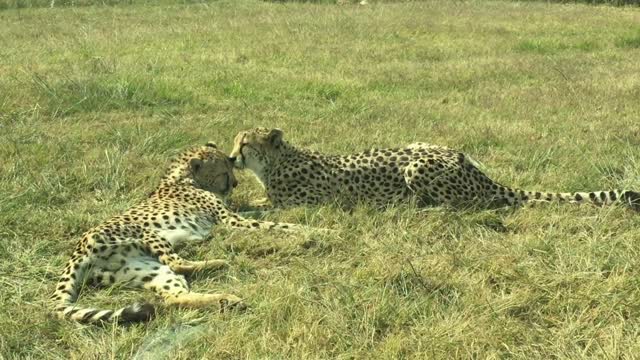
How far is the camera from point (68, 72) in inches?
376

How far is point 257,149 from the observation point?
5441 mm

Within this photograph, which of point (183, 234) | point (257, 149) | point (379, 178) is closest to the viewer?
point (183, 234)

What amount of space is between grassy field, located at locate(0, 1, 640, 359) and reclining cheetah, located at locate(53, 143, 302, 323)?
10 centimetres

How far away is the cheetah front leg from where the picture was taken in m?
3.88

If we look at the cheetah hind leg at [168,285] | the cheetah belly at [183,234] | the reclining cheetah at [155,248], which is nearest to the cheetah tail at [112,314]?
the reclining cheetah at [155,248]

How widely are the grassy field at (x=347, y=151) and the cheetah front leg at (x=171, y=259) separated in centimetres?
7

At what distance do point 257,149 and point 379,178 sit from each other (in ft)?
3.30

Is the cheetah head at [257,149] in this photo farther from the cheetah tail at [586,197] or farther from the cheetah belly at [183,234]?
the cheetah tail at [586,197]

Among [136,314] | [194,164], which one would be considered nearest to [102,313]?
[136,314]

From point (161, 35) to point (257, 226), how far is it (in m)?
9.60

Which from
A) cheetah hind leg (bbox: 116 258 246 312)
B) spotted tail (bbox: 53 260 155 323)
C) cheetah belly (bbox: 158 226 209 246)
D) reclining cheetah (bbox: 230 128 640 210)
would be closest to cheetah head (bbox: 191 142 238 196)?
reclining cheetah (bbox: 230 128 640 210)

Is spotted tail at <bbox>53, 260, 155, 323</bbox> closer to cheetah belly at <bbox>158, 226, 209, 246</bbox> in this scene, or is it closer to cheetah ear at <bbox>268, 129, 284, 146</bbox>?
cheetah belly at <bbox>158, 226, 209, 246</bbox>

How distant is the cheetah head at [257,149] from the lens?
17.8 feet

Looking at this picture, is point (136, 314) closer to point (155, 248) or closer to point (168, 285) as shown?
point (168, 285)
